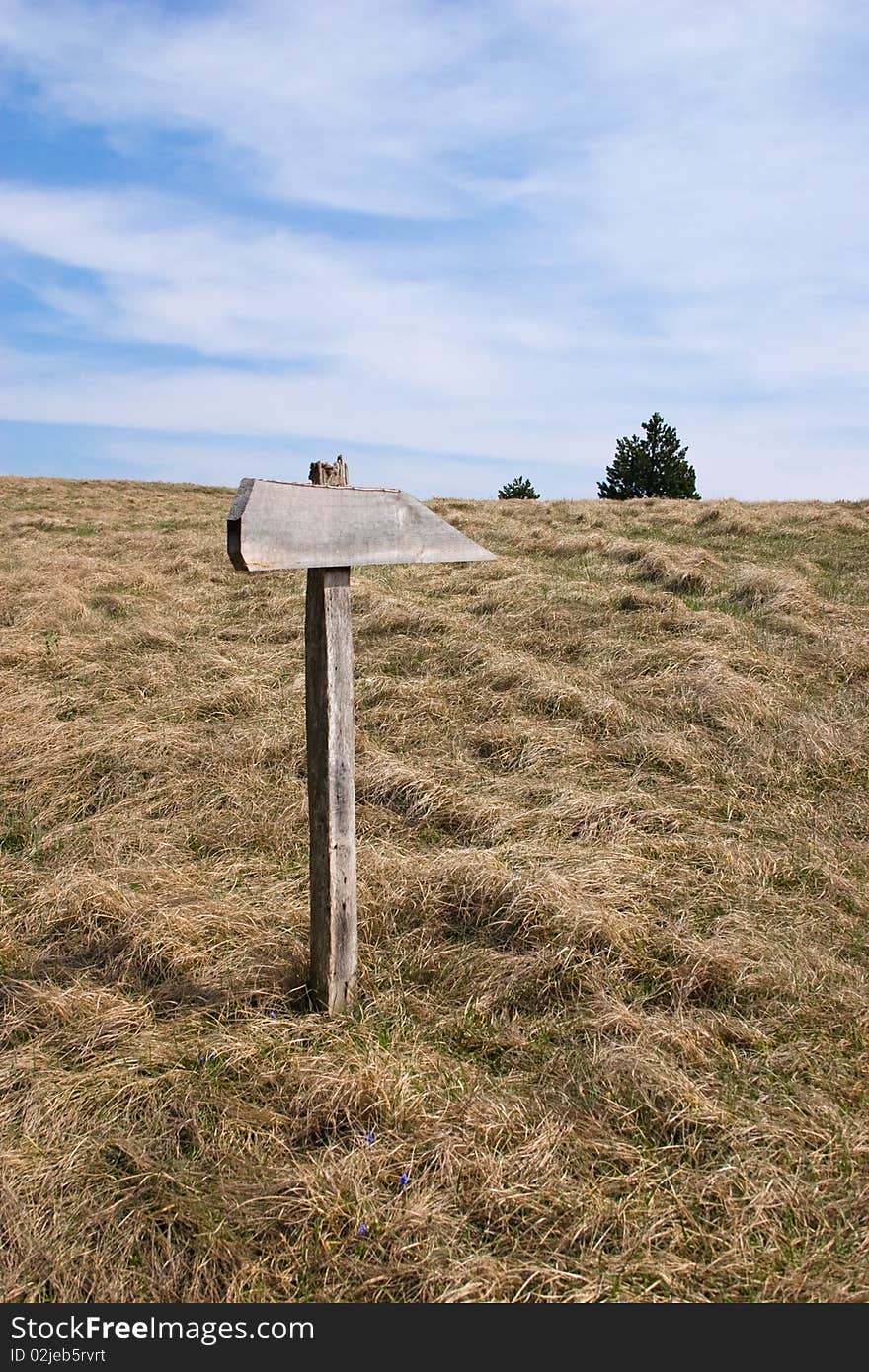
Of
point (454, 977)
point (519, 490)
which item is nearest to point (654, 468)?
point (519, 490)

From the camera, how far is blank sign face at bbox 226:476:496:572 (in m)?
3.06

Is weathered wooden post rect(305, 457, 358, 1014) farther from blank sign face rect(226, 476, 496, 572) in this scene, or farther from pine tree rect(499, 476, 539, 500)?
pine tree rect(499, 476, 539, 500)

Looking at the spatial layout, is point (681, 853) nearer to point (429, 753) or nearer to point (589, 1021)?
point (589, 1021)

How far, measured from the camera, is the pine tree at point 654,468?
35656 millimetres

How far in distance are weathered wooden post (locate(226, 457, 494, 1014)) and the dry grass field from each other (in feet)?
1.12

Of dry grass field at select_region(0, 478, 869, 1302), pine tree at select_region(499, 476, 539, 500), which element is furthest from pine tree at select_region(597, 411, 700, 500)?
dry grass field at select_region(0, 478, 869, 1302)

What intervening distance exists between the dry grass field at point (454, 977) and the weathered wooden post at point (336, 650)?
0.34 metres

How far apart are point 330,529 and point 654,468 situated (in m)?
35.4

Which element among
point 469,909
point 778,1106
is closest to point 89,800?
point 469,909

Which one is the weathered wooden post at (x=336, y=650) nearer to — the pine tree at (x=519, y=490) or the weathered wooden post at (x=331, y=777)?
the weathered wooden post at (x=331, y=777)

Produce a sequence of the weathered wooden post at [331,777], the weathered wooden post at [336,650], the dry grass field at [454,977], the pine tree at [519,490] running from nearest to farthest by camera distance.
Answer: the dry grass field at [454,977] < the weathered wooden post at [336,650] < the weathered wooden post at [331,777] < the pine tree at [519,490]

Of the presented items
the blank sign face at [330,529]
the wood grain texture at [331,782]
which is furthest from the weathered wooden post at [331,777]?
the blank sign face at [330,529]

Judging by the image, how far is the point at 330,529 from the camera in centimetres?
344

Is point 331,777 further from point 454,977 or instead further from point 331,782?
point 454,977
